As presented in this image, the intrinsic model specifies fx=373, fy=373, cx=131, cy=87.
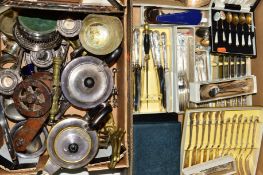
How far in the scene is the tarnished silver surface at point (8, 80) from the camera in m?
1.41

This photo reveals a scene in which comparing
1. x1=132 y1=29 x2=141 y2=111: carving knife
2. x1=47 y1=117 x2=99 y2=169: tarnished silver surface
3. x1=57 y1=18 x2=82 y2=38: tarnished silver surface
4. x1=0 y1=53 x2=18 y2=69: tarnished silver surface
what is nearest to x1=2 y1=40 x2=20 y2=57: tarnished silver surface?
x1=0 y1=53 x2=18 y2=69: tarnished silver surface

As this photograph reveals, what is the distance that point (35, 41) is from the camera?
1427mm

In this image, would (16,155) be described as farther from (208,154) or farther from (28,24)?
(208,154)

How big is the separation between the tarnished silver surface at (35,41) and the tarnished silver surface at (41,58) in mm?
25

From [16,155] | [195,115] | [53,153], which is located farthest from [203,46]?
[16,155]

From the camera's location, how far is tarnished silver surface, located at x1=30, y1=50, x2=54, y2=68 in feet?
4.79

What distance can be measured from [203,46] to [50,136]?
761mm

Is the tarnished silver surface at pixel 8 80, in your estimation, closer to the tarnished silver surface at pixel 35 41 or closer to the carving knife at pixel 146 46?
the tarnished silver surface at pixel 35 41

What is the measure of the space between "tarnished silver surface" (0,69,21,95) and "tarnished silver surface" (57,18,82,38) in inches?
9.6

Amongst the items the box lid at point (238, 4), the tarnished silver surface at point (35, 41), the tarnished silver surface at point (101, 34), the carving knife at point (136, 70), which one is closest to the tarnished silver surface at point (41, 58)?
the tarnished silver surface at point (35, 41)

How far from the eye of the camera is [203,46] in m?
1.64

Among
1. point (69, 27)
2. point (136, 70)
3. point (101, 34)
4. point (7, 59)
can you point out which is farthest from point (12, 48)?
point (136, 70)

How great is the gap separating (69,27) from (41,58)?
17 centimetres

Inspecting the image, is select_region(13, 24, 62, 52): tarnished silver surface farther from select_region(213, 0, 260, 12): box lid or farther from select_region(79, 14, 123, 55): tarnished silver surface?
select_region(213, 0, 260, 12): box lid
